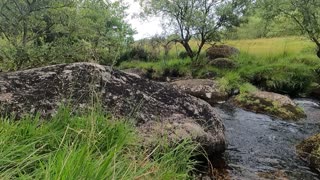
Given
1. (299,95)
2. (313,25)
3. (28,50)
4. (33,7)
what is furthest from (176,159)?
(313,25)

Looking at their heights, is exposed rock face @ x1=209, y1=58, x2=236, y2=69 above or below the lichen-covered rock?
above

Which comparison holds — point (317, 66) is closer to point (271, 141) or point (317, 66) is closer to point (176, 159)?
point (271, 141)

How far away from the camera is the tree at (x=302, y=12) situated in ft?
55.0

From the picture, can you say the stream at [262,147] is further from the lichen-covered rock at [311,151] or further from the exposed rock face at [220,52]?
the exposed rock face at [220,52]

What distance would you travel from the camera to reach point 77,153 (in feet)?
7.00

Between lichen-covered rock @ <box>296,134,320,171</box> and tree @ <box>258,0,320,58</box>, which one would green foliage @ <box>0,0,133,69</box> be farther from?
tree @ <box>258,0,320,58</box>

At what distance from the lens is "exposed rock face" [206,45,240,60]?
77.5 ft

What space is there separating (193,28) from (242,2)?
402cm

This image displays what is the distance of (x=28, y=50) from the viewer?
33.6 ft

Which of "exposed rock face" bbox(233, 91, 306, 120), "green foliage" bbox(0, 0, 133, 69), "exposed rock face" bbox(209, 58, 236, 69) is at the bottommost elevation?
"exposed rock face" bbox(233, 91, 306, 120)

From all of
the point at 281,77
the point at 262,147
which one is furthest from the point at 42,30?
the point at 281,77

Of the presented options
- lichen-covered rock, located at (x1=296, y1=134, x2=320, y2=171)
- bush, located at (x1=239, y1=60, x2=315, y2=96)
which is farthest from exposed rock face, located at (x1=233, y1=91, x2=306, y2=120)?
bush, located at (x1=239, y1=60, x2=315, y2=96)

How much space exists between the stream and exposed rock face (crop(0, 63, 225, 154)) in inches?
22.5

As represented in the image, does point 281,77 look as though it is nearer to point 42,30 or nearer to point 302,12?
point 302,12
